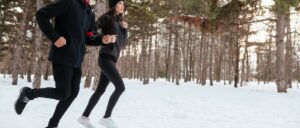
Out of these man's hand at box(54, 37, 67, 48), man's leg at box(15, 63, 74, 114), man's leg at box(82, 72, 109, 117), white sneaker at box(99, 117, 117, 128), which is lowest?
white sneaker at box(99, 117, 117, 128)

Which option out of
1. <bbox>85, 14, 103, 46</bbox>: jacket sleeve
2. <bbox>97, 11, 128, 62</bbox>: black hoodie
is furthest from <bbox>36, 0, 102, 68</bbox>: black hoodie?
<bbox>97, 11, 128, 62</bbox>: black hoodie

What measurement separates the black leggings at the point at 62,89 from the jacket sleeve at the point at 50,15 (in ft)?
1.18

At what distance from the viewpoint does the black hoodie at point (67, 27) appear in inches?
151

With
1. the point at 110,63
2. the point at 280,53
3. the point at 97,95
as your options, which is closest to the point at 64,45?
the point at 110,63

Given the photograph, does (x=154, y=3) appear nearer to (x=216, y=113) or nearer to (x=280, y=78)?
(x=280, y=78)

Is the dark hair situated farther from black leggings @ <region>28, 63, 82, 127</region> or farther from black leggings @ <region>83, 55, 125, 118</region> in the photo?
black leggings @ <region>28, 63, 82, 127</region>

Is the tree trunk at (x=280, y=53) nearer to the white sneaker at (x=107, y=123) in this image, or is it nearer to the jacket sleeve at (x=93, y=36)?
the white sneaker at (x=107, y=123)

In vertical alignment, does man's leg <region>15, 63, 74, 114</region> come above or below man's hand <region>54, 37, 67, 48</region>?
below

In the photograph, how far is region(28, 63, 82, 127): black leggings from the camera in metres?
3.91

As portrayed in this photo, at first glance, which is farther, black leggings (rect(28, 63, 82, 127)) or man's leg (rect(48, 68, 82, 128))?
man's leg (rect(48, 68, 82, 128))

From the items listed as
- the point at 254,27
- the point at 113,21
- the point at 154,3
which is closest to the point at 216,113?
the point at 113,21

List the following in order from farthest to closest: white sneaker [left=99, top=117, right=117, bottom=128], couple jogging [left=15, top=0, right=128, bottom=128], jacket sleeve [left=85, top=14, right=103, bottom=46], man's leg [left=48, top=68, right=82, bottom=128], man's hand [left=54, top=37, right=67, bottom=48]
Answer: white sneaker [left=99, top=117, right=117, bottom=128], jacket sleeve [left=85, top=14, right=103, bottom=46], man's leg [left=48, top=68, right=82, bottom=128], couple jogging [left=15, top=0, right=128, bottom=128], man's hand [left=54, top=37, right=67, bottom=48]

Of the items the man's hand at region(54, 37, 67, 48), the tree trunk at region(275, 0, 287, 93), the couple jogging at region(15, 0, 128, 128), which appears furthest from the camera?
the tree trunk at region(275, 0, 287, 93)

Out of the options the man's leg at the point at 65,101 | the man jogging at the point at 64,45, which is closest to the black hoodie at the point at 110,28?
the man jogging at the point at 64,45
